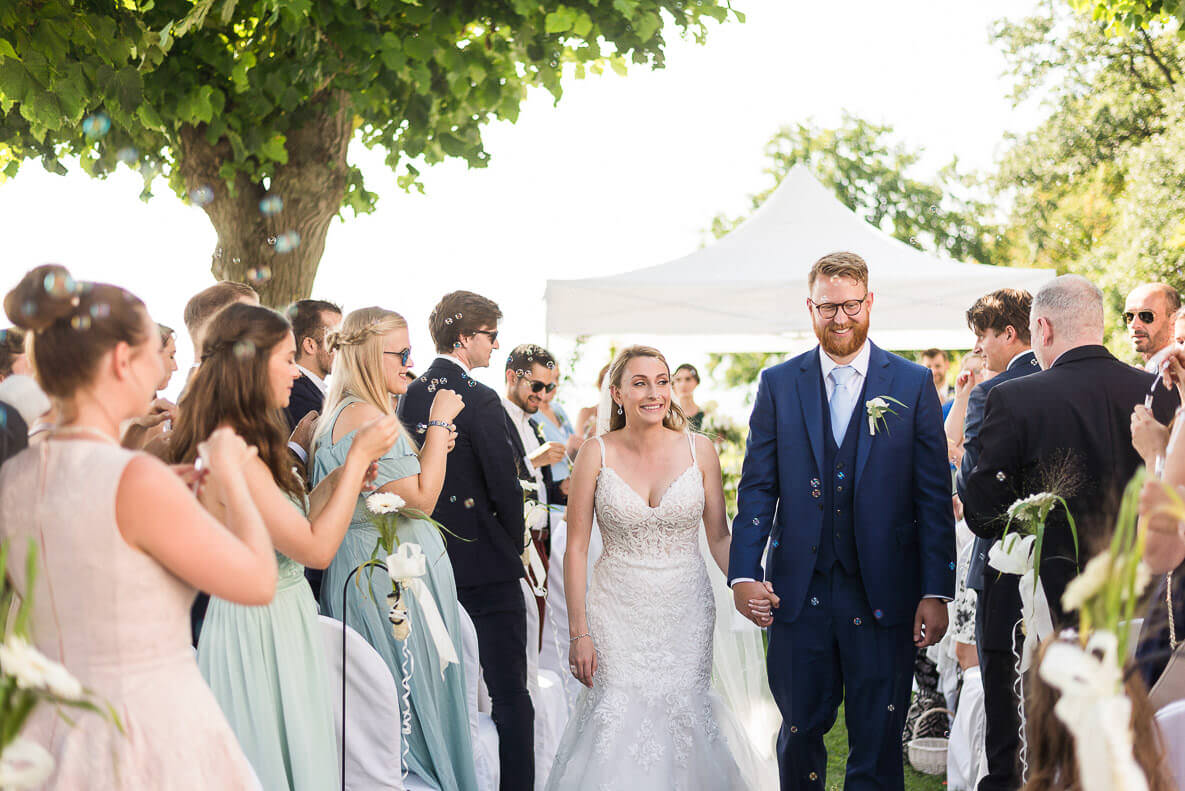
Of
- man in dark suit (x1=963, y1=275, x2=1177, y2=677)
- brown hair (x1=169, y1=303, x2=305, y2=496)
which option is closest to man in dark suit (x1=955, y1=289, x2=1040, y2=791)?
man in dark suit (x1=963, y1=275, x2=1177, y2=677)

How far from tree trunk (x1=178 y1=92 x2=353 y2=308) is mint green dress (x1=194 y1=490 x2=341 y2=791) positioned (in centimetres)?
541

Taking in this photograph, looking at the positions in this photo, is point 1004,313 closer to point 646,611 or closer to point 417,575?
point 646,611

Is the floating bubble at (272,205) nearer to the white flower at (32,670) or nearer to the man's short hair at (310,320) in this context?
the man's short hair at (310,320)

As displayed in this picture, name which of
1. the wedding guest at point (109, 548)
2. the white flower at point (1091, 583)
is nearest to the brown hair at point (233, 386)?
the wedding guest at point (109, 548)

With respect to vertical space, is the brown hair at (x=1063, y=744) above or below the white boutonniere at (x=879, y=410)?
below

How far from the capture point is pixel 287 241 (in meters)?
8.23

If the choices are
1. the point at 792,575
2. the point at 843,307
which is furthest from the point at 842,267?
the point at 792,575

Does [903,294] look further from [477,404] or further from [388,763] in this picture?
[388,763]

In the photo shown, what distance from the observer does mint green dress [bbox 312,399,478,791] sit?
13.5 ft

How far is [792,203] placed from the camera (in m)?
9.88

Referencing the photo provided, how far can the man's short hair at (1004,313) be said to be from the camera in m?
5.04

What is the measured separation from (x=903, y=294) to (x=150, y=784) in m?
7.48

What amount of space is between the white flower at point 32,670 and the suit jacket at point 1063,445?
124 inches

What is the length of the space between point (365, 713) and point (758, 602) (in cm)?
140
